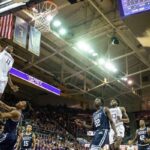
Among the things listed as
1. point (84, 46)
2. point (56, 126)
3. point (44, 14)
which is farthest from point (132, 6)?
point (56, 126)

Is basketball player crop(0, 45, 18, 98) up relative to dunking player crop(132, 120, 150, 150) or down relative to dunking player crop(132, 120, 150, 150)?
up

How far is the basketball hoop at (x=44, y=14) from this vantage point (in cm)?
1162

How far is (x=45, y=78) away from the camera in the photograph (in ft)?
60.6

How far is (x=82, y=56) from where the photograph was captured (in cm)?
1597

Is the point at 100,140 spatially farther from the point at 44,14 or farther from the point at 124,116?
the point at 44,14

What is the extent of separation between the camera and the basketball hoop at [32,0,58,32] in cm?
1162

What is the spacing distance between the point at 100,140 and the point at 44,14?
6.02 meters

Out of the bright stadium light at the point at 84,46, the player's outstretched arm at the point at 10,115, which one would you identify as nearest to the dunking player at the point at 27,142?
the bright stadium light at the point at 84,46

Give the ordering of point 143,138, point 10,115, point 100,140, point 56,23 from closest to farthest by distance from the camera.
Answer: point 10,115
point 100,140
point 143,138
point 56,23

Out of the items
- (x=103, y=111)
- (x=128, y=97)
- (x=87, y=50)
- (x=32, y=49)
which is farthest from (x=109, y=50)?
(x=103, y=111)

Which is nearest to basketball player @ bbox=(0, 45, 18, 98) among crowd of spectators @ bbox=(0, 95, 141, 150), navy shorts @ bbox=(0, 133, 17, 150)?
navy shorts @ bbox=(0, 133, 17, 150)

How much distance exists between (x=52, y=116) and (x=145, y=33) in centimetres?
1265

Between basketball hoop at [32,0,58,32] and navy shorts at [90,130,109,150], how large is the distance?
585 centimetres

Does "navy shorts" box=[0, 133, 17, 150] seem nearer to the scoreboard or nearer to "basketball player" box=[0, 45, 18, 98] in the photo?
"basketball player" box=[0, 45, 18, 98]
